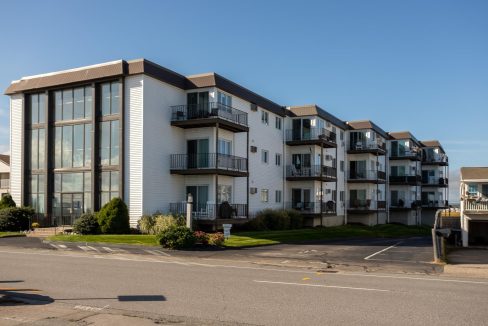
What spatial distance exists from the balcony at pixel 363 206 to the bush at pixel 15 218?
3507 cm

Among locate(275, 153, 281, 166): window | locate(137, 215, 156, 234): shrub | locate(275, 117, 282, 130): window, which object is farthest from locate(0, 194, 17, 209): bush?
locate(275, 117, 282, 130): window

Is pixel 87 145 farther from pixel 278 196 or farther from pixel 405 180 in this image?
pixel 405 180

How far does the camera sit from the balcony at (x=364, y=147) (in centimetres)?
5631

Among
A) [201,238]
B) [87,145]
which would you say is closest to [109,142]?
[87,145]

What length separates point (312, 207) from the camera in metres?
45.7

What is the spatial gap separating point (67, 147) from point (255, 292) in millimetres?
26819

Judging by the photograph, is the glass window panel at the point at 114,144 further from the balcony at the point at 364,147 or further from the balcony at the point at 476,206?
the balcony at the point at 364,147

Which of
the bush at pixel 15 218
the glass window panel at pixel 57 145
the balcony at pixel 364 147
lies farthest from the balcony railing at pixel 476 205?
the bush at pixel 15 218

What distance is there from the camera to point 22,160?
36.5 m

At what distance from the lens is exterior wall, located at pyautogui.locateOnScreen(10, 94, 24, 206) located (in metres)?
36.7

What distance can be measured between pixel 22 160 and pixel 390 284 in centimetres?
3092

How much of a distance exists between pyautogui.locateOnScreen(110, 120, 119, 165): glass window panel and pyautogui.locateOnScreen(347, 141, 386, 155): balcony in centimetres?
3184

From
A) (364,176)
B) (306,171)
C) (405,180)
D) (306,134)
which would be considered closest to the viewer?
(306,171)

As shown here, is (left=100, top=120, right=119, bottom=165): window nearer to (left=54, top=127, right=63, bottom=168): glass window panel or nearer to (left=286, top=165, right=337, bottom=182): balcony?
(left=54, top=127, right=63, bottom=168): glass window panel
